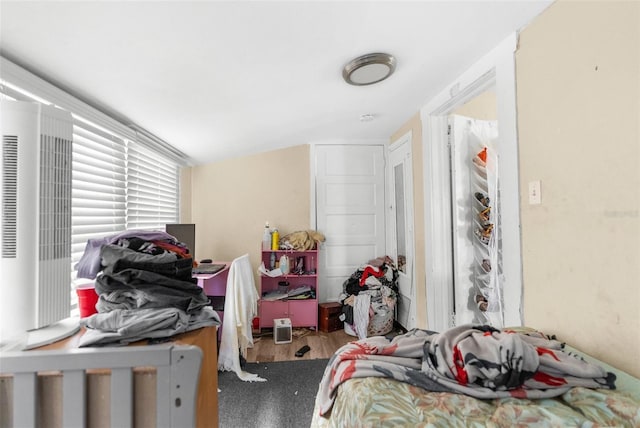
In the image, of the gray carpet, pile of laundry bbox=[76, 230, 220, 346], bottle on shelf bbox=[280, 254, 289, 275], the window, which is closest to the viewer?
pile of laundry bbox=[76, 230, 220, 346]

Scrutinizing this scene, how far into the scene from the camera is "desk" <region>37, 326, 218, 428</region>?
76cm

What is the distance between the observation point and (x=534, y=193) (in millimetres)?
1379

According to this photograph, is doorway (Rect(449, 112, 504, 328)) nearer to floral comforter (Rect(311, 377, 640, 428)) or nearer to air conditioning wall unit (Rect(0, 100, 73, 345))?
floral comforter (Rect(311, 377, 640, 428))

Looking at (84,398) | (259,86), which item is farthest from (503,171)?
(84,398)

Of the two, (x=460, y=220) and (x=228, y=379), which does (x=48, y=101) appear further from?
(x=460, y=220)

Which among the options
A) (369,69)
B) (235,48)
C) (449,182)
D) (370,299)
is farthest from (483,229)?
(235,48)

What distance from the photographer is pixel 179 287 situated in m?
1.01

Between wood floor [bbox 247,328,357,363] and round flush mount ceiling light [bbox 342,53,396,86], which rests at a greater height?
round flush mount ceiling light [bbox 342,53,396,86]

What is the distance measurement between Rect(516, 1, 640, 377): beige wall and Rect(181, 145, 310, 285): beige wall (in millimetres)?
2468

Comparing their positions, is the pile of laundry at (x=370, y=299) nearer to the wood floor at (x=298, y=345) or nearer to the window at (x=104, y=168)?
the wood floor at (x=298, y=345)

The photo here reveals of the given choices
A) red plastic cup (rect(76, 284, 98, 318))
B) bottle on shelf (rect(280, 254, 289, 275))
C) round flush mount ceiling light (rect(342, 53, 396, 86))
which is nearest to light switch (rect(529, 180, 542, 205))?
round flush mount ceiling light (rect(342, 53, 396, 86))

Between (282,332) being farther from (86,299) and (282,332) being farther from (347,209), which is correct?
(86,299)

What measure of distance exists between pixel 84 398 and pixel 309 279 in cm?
274

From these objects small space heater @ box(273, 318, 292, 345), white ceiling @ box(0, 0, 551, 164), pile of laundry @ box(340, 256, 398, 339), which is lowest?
small space heater @ box(273, 318, 292, 345)
